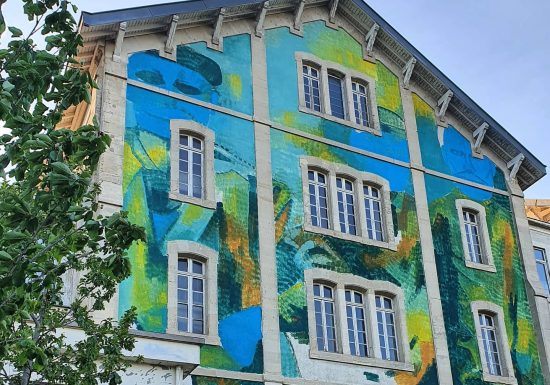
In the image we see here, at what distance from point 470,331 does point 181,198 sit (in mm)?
8936

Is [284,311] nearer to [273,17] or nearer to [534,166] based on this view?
[273,17]

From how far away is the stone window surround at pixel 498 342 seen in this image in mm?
23797

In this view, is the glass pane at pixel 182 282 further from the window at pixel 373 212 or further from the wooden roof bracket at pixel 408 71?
the wooden roof bracket at pixel 408 71

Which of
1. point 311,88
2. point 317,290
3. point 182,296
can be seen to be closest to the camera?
point 182,296

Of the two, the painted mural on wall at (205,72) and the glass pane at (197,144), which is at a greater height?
the painted mural on wall at (205,72)

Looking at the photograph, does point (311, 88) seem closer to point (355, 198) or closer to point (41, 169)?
point (355, 198)

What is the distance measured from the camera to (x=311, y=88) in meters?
25.4

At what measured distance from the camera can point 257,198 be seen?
2209 cm

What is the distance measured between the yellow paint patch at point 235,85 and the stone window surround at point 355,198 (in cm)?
237

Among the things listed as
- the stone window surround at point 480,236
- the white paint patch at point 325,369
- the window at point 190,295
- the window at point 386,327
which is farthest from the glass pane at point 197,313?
the stone window surround at point 480,236

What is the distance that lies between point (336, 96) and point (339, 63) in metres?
1.09

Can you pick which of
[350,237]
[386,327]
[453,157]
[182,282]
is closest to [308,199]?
[350,237]

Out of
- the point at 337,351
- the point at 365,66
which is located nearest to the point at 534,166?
the point at 365,66

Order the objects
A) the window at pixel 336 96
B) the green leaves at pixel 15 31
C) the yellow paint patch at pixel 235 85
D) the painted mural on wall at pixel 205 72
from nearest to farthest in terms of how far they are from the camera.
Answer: the green leaves at pixel 15 31 → the painted mural on wall at pixel 205 72 → the yellow paint patch at pixel 235 85 → the window at pixel 336 96
